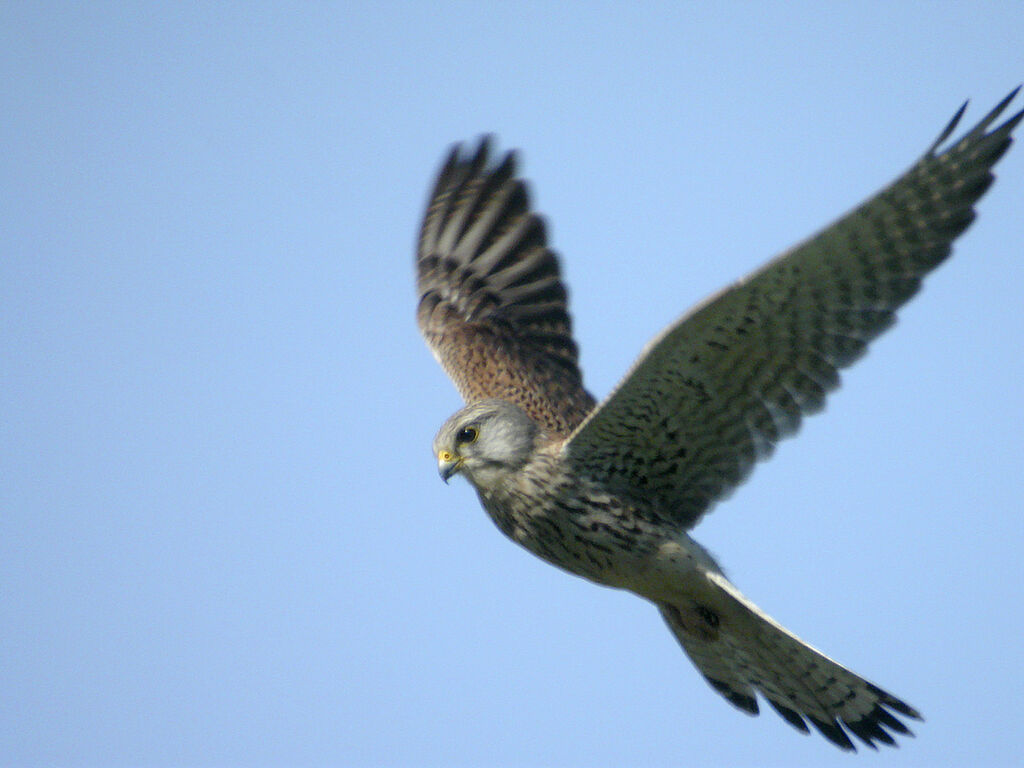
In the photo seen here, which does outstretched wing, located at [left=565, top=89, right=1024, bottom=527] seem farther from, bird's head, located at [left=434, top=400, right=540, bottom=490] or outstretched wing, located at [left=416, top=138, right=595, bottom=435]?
outstretched wing, located at [left=416, top=138, right=595, bottom=435]

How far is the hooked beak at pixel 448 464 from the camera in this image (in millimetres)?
6527

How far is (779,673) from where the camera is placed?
6.61m

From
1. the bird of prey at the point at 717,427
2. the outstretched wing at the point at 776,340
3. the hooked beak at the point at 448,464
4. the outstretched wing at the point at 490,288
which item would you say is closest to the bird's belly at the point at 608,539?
the bird of prey at the point at 717,427

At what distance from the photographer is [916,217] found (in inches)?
214

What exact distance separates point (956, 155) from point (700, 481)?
1849 millimetres

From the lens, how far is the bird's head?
21.1 ft

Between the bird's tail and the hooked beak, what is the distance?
127cm

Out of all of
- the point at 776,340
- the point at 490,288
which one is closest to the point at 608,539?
the point at 776,340

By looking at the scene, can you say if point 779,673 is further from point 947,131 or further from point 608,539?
point 947,131

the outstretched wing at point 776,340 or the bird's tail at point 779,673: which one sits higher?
the outstretched wing at point 776,340

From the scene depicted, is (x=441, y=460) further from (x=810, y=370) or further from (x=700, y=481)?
(x=810, y=370)

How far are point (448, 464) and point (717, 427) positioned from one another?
1303 millimetres

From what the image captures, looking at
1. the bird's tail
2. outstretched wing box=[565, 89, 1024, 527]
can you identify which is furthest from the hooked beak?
the bird's tail

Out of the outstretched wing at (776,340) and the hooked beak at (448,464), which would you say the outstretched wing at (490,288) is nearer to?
the hooked beak at (448,464)
